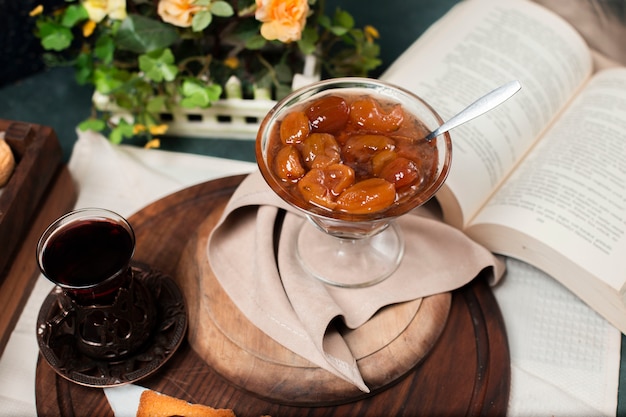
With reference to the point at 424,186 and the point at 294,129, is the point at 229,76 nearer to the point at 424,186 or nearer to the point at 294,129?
the point at 294,129

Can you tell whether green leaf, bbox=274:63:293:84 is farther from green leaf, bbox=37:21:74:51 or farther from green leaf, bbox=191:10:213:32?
green leaf, bbox=37:21:74:51

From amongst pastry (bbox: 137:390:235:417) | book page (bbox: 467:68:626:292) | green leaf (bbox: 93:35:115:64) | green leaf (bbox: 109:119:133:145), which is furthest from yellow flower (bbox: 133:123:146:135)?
book page (bbox: 467:68:626:292)

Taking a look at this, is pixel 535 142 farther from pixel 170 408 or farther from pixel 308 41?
pixel 170 408

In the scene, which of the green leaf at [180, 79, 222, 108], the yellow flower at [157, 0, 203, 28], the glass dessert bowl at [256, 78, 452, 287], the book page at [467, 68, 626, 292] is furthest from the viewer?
the green leaf at [180, 79, 222, 108]

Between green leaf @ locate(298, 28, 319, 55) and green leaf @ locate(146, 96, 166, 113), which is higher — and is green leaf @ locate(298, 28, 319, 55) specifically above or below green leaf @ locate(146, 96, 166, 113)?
above

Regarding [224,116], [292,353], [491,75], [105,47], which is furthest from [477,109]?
[105,47]

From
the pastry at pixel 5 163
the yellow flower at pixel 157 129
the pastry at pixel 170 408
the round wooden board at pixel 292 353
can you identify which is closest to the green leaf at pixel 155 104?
the yellow flower at pixel 157 129
